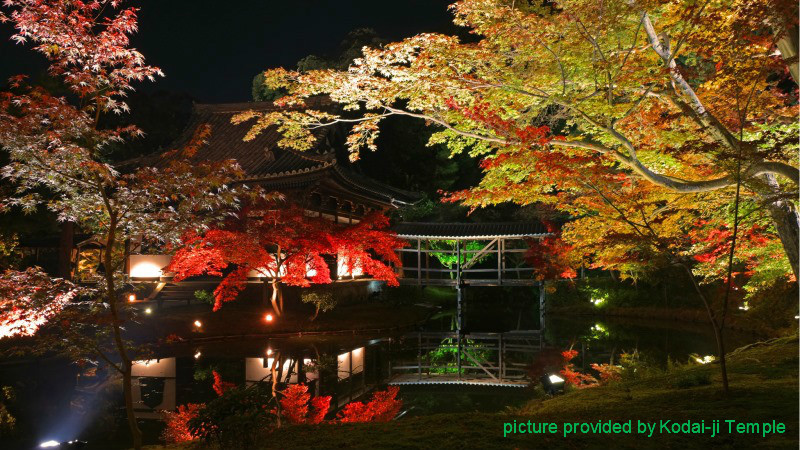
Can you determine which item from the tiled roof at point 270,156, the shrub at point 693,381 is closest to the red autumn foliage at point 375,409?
the shrub at point 693,381

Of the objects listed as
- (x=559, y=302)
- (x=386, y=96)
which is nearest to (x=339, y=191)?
(x=386, y=96)

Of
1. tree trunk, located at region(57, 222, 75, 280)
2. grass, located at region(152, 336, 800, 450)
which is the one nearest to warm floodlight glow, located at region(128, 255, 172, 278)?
tree trunk, located at region(57, 222, 75, 280)

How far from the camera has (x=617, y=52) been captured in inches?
284

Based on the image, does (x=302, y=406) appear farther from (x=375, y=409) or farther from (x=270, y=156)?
(x=270, y=156)

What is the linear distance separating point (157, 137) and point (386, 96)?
2916 cm

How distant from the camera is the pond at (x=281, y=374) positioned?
8.03 meters

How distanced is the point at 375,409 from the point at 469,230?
51.4 feet

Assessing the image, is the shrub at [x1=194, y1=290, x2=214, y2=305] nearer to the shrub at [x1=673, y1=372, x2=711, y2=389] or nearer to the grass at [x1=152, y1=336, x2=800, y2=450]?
the grass at [x1=152, y1=336, x2=800, y2=450]

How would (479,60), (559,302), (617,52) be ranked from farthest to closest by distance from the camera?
(559,302) < (479,60) < (617,52)

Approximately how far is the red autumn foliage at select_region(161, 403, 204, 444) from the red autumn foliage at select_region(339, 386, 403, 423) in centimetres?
230

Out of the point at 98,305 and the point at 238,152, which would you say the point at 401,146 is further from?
the point at 98,305

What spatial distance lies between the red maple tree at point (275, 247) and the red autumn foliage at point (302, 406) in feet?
16.6

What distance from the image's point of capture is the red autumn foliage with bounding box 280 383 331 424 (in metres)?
7.86

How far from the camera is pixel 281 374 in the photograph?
10922 mm
